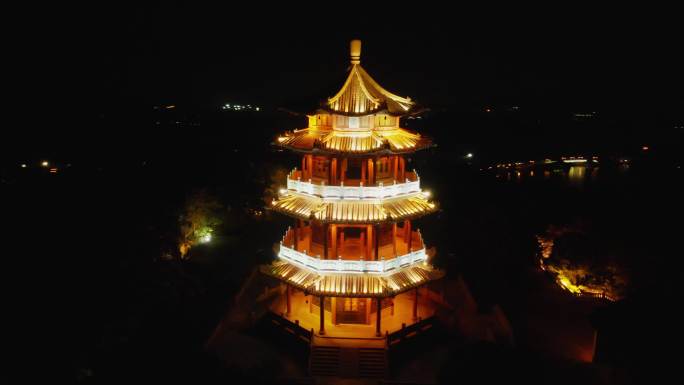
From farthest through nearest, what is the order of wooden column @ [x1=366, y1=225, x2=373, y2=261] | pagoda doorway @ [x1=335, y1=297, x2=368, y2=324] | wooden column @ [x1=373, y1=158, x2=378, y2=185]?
pagoda doorway @ [x1=335, y1=297, x2=368, y2=324], wooden column @ [x1=366, y1=225, x2=373, y2=261], wooden column @ [x1=373, y1=158, x2=378, y2=185]

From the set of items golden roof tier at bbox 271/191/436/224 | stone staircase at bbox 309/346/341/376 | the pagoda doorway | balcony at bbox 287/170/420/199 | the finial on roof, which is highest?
the finial on roof

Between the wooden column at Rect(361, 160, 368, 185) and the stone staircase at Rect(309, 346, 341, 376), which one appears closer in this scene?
the stone staircase at Rect(309, 346, 341, 376)

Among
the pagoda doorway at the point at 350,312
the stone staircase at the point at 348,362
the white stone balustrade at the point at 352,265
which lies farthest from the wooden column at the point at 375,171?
the stone staircase at the point at 348,362

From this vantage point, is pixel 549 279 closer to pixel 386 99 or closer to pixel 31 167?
pixel 386 99

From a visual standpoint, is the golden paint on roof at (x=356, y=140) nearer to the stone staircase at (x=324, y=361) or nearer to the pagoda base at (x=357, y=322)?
the pagoda base at (x=357, y=322)

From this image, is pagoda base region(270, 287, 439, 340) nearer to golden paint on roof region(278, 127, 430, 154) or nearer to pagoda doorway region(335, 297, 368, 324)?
pagoda doorway region(335, 297, 368, 324)

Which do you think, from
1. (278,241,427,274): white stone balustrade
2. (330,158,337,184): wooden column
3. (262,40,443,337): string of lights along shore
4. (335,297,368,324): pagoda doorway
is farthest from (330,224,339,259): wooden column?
(335,297,368,324): pagoda doorway

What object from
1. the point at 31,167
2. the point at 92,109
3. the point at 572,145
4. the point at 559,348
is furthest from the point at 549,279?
the point at 572,145
